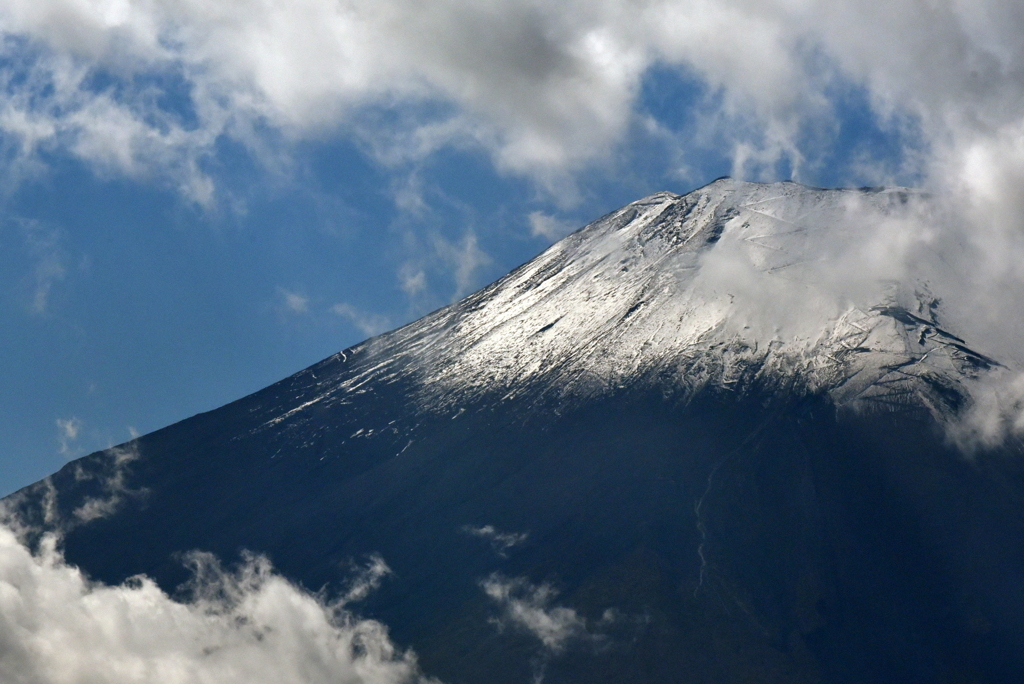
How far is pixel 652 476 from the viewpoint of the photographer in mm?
124062

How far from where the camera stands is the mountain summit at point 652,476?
354 feet

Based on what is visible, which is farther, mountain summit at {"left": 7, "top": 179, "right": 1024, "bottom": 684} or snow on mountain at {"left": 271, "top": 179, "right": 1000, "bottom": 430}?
snow on mountain at {"left": 271, "top": 179, "right": 1000, "bottom": 430}

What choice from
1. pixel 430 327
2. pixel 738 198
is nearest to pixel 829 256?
pixel 738 198

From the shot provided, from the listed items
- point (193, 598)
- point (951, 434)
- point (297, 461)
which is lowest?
point (951, 434)

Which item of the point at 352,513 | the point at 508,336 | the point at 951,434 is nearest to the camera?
the point at 951,434

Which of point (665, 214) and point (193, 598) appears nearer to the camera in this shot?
point (193, 598)

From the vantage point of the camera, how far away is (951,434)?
12300 centimetres

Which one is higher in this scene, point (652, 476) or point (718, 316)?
point (718, 316)

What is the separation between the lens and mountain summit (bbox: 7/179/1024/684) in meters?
108

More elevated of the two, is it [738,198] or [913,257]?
[738,198]

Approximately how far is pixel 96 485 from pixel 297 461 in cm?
2230

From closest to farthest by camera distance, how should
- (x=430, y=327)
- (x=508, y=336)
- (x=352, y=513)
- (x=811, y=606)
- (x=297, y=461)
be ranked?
(x=811, y=606), (x=352, y=513), (x=297, y=461), (x=508, y=336), (x=430, y=327)

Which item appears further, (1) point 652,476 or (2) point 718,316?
(2) point 718,316

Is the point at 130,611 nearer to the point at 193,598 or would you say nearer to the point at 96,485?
the point at 193,598
